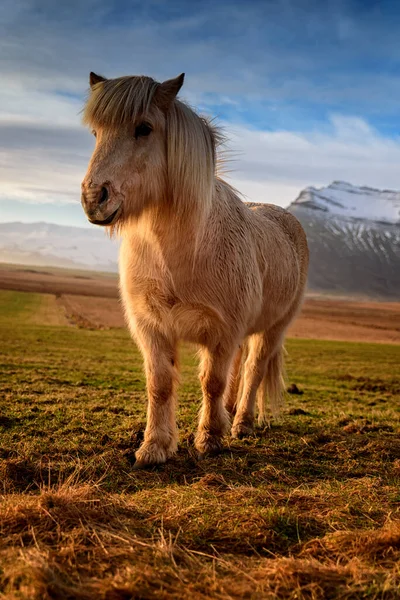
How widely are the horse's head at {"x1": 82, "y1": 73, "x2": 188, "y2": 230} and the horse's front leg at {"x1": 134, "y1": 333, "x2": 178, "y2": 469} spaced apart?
4.44 feet

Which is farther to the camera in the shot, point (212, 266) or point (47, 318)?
point (47, 318)

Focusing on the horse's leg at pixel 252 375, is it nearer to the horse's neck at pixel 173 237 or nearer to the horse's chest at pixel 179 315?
the horse's chest at pixel 179 315

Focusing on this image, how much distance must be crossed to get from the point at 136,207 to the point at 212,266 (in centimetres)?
96

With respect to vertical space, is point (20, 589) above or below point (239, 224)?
below

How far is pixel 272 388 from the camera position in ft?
23.6

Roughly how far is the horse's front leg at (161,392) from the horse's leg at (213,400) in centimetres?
29

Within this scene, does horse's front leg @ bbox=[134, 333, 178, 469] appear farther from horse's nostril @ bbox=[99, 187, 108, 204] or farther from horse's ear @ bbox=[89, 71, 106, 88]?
horse's ear @ bbox=[89, 71, 106, 88]

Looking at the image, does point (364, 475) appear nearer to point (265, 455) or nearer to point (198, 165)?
point (265, 455)

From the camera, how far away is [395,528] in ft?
10.2

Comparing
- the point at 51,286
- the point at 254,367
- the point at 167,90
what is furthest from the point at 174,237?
the point at 51,286

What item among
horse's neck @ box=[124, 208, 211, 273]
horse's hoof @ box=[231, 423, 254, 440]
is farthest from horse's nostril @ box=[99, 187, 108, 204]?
horse's hoof @ box=[231, 423, 254, 440]

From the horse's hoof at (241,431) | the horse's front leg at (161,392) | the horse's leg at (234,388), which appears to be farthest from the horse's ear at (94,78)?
the horse's hoof at (241,431)

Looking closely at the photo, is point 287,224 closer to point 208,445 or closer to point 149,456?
point 208,445

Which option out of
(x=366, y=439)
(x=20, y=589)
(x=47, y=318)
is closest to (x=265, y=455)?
(x=366, y=439)
